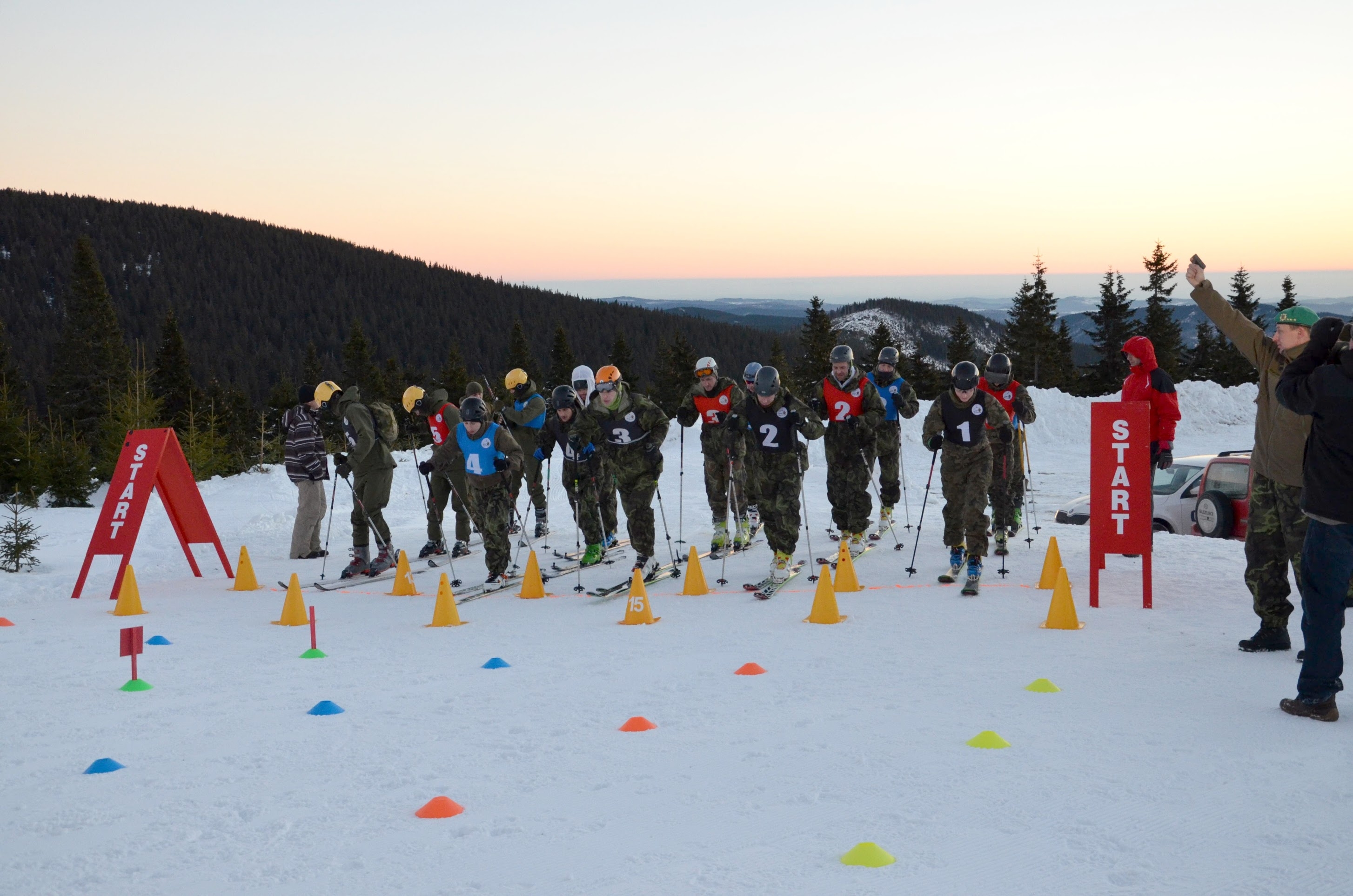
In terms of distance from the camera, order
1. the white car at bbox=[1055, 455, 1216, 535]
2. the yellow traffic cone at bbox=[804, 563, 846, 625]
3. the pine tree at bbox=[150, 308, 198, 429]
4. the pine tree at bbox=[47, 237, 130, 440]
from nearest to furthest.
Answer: the yellow traffic cone at bbox=[804, 563, 846, 625] < the white car at bbox=[1055, 455, 1216, 535] < the pine tree at bbox=[47, 237, 130, 440] < the pine tree at bbox=[150, 308, 198, 429]

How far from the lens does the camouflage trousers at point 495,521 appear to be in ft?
38.3

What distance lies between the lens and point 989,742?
5.44m

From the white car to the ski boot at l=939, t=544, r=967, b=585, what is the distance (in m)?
4.12

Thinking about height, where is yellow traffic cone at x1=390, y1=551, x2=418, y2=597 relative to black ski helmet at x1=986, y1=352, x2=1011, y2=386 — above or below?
below

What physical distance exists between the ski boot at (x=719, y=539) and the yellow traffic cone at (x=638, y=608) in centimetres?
320

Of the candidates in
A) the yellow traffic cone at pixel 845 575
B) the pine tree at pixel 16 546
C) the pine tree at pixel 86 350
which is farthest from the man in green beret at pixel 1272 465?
the pine tree at pixel 86 350

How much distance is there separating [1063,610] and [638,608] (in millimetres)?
3625

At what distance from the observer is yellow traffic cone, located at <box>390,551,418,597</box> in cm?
1147

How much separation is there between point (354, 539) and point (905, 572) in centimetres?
663

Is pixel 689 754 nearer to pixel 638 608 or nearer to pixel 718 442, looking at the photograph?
pixel 638 608

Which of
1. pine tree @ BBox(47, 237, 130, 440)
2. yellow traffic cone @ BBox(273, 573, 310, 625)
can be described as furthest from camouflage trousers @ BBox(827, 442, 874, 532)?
pine tree @ BBox(47, 237, 130, 440)

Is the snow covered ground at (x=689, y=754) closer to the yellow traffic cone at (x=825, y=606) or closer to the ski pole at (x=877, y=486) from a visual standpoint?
the yellow traffic cone at (x=825, y=606)

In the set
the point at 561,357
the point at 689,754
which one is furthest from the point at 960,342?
the point at 689,754

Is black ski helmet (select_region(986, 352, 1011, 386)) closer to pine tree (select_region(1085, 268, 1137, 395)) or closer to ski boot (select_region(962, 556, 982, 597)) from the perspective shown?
ski boot (select_region(962, 556, 982, 597))
